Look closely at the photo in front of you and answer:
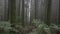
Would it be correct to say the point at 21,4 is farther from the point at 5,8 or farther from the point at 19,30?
the point at 19,30

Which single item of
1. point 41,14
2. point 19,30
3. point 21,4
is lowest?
point 19,30

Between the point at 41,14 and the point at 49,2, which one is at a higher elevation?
the point at 49,2

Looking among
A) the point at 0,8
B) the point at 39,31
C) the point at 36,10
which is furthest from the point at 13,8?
the point at 39,31

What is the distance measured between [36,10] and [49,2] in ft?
1.03

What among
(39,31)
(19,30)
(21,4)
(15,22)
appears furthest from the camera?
(21,4)

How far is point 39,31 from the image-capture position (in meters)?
1.84

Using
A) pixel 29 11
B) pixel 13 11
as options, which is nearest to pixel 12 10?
pixel 13 11

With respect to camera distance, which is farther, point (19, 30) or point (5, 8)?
point (5, 8)

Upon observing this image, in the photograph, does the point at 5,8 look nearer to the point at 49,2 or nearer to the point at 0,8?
the point at 0,8

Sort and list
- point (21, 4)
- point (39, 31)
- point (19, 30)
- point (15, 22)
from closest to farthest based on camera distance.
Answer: point (39, 31) → point (19, 30) → point (15, 22) → point (21, 4)

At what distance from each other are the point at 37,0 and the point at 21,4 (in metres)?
0.35

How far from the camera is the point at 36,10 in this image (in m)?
2.59

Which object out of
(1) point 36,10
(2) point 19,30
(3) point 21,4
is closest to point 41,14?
(1) point 36,10

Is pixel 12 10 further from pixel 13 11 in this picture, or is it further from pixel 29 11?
pixel 29 11
